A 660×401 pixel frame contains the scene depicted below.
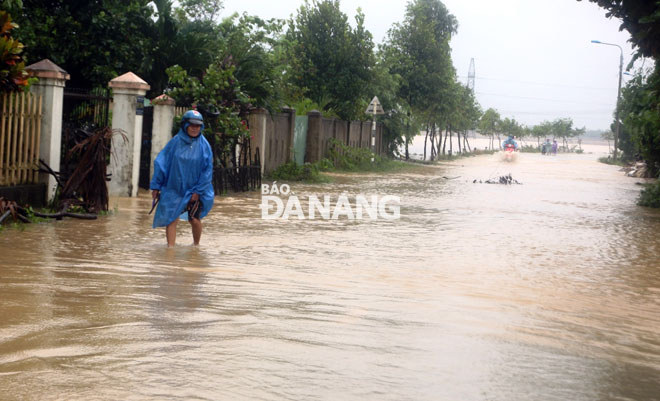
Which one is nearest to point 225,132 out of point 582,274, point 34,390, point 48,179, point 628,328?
point 48,179

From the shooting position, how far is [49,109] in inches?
474

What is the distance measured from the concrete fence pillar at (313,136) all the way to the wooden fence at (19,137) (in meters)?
16.3

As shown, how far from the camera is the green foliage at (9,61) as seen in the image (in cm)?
997

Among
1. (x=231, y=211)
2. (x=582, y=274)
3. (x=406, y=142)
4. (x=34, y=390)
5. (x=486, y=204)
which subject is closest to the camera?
(x=34, y=390)

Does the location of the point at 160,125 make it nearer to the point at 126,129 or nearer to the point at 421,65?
the point at 126,129

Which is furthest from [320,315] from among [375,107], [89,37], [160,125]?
[375,107]

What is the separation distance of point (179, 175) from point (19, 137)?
346 centimetres

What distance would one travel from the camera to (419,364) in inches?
199

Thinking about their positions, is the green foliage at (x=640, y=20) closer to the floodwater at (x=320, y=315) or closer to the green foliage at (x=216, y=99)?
the floodwater at (x=320, y=315)

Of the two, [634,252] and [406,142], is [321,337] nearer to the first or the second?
[634,252]

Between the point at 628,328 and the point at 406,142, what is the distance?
117 feet

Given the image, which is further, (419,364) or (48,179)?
(48,179)

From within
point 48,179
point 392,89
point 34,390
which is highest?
point 392,89

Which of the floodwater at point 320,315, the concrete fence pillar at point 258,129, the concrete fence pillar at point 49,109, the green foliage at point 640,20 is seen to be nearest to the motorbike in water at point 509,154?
the concrete fence pillar at point 258,129
